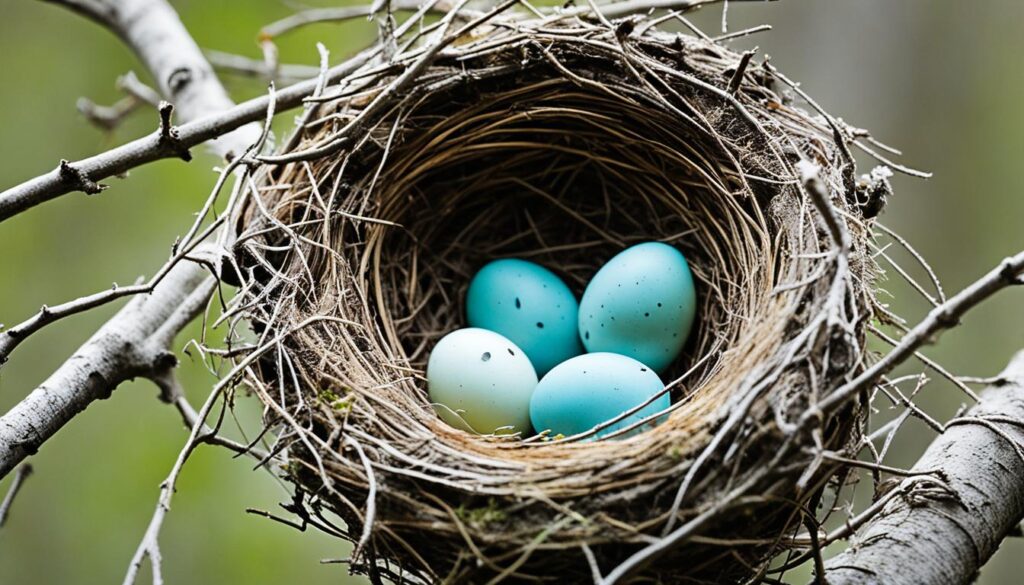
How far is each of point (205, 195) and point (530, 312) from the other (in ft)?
4.57

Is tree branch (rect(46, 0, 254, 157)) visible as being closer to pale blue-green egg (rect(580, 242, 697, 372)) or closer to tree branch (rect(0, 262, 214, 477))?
tree branch (rect(0, 262, 214, 477))

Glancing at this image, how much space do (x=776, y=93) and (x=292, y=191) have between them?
2.67 ft

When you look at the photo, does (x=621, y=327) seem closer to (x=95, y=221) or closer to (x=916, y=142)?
(x=916, y=142)

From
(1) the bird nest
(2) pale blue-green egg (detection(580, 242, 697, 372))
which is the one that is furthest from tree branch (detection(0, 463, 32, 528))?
(2) pale blue-green egg (detection(580, 242, 697, 372))

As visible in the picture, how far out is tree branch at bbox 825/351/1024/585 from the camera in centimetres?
127

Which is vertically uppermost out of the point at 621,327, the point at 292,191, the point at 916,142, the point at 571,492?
the point at 916,142

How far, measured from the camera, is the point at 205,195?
2.76 m

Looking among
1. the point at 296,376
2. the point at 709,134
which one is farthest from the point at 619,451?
the point at 709,134

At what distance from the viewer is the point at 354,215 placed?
1595 millimetres

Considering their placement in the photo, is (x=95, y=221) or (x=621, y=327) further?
(x=95, y=221)

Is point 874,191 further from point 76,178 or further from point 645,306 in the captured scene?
point 76,178

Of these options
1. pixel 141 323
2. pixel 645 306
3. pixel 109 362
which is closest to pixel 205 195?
pixel 141 323

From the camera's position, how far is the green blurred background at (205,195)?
2.66m

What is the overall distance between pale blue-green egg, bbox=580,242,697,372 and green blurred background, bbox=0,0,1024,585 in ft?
4.20
